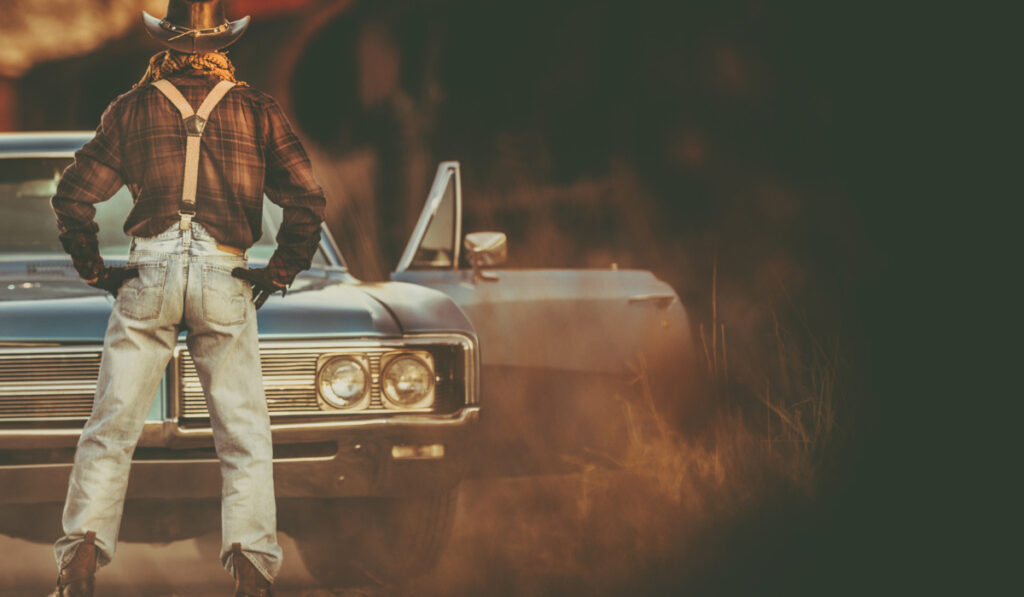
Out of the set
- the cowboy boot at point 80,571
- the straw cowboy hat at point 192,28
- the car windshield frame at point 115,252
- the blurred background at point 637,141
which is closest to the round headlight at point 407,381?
the car windshield frame at point 115,252

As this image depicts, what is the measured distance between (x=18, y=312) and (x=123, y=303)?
0.59 metres

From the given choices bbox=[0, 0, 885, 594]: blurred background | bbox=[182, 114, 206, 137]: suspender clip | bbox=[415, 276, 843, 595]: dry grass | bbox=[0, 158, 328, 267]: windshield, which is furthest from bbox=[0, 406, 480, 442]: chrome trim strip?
bbox=[0, 0, 885, 594]: blurred background

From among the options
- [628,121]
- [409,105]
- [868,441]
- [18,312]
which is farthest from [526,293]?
[409,105]

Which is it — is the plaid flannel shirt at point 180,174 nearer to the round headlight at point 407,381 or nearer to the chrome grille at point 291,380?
the chrome grille at point 291,380

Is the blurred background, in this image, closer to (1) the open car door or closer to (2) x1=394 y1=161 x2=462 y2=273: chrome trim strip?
(1) the open car door

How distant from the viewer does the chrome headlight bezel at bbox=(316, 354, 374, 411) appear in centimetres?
394

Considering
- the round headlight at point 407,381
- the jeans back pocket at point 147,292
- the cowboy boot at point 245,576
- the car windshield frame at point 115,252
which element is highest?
the car windshield frame at point 115,252

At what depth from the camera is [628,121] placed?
9422 mm

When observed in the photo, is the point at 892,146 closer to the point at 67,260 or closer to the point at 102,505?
the point at 67,260

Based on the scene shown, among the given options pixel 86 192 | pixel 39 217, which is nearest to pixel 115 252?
pixel 39 217

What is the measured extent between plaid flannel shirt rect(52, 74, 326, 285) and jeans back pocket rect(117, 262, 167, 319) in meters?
0.10

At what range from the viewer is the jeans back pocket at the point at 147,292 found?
3.40m

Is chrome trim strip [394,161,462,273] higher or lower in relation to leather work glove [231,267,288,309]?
higher

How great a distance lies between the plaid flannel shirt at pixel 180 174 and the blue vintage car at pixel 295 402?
0.42 metres
